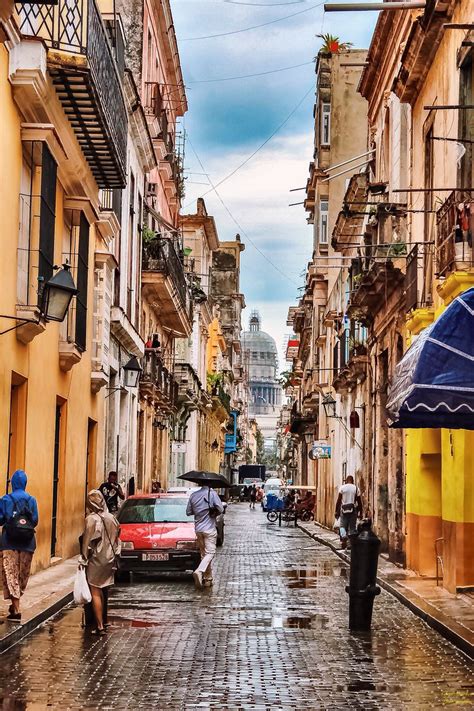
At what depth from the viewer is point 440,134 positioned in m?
19.1

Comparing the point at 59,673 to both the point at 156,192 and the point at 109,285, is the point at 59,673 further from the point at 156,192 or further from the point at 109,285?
the point at 156,192

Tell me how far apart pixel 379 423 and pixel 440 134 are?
10574mm

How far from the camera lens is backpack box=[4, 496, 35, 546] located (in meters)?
13.4

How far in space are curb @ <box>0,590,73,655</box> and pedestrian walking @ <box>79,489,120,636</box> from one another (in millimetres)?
684

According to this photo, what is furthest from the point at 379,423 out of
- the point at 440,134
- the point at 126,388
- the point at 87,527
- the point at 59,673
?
the point at 59,673

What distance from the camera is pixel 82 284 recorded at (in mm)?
23750

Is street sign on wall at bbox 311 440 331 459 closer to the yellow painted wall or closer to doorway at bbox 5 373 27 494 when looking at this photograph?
the yellow painted wall

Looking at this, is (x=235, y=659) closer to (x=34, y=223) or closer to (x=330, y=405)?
(x=34, y=223)

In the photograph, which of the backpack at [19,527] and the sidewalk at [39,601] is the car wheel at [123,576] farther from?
the backpack at [19,527]

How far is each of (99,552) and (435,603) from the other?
4797mm

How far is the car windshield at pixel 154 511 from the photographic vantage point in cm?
2098

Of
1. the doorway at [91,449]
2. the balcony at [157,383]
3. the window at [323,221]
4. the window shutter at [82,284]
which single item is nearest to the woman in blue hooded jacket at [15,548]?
the window shutter at [82,284]

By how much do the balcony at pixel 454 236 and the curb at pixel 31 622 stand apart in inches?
259

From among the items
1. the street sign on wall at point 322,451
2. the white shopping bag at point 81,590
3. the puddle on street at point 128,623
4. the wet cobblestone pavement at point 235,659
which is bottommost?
the wet cobblestone pavement at point 235,659
